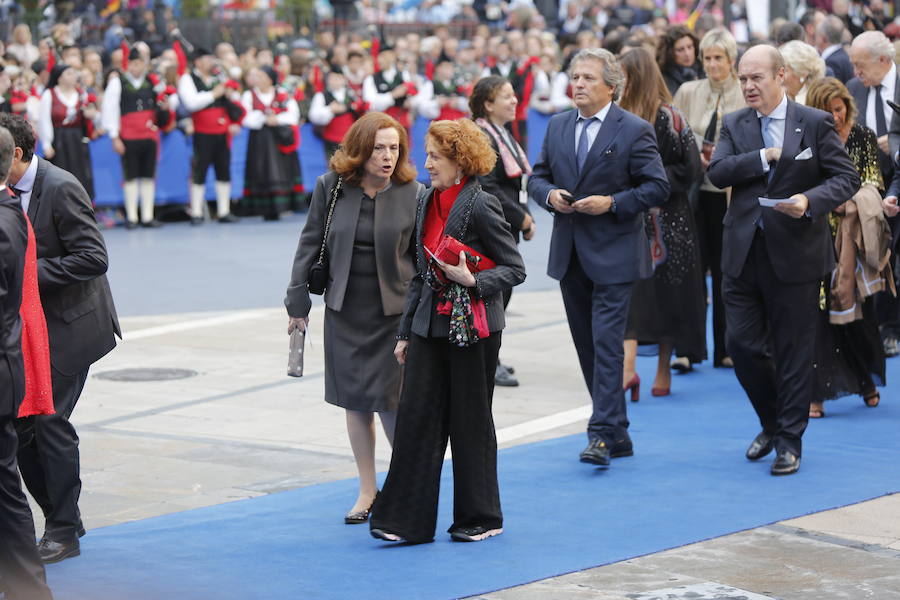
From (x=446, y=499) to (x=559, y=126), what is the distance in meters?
2.17

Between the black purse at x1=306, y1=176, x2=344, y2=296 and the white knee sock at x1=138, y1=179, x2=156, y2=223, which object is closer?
the black purse at x1=306, y1=176, x2=344, y2=296

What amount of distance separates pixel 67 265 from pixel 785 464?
373 cm

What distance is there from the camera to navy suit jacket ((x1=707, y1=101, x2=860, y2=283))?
25.9 feet

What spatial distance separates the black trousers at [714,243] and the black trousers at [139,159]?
10.6 metres

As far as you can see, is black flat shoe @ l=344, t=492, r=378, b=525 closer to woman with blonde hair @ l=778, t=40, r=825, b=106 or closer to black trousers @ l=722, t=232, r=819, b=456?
black trousers @ l=722, t=232, r=819, b=456

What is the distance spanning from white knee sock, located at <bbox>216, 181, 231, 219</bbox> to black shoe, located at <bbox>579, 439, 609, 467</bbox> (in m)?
13.4

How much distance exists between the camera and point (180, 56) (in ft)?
76.4

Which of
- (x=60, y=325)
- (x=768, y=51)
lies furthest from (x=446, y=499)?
(x=768, y=51)

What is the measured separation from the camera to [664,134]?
30.9 feet

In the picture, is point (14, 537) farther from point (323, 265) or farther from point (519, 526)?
point (519, 526)

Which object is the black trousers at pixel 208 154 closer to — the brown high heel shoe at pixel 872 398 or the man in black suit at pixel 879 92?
the man in black suit at pixel 879 92

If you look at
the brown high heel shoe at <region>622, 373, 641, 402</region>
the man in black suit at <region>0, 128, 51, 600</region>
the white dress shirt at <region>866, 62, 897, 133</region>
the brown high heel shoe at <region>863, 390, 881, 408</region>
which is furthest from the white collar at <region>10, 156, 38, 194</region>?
the white dress shirt at <region>866, 62, 897, 133</region>

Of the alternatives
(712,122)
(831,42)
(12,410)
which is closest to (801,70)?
(712,122)

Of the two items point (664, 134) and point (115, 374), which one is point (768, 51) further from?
point (115, 374)
